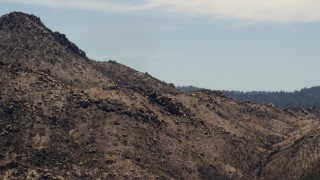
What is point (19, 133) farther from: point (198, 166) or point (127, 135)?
point (198, 166)

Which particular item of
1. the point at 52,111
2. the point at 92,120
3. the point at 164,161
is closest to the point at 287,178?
the point at 164,161

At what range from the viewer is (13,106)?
191750mm

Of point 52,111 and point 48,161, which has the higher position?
point 52,111

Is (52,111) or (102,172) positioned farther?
(52,111)

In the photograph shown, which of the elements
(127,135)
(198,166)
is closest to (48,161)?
(127,135)

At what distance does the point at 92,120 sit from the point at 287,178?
75285mm

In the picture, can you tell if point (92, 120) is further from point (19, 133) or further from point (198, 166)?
point (198, 166)

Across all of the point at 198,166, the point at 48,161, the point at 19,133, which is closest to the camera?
the point at 48,161

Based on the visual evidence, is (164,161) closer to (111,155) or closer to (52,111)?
(111,155)

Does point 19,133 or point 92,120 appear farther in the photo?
point 92,120

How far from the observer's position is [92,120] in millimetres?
198375

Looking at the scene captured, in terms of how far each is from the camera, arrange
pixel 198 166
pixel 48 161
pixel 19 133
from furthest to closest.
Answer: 1. pixel 198 166
2. pixel 19 133
3. pixel 48 161

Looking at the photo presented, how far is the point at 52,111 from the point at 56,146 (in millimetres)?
22358

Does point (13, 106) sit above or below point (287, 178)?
above
